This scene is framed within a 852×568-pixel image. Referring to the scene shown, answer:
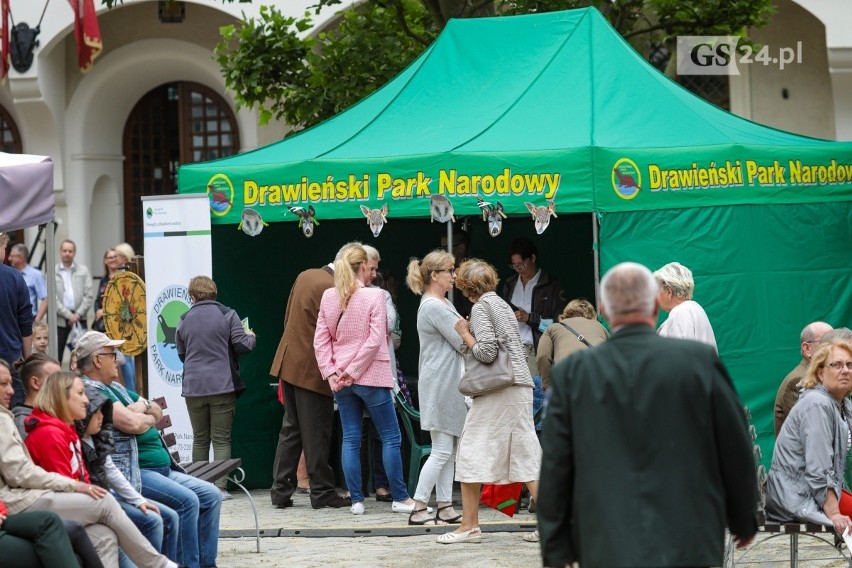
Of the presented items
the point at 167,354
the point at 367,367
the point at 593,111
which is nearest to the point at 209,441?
the point at 167,354

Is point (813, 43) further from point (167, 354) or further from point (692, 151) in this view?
point (167, 354)

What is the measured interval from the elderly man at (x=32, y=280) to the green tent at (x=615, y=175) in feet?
15.2

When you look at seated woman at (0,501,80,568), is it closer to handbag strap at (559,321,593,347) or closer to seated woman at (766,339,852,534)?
seated woman at (766,339,852,534)

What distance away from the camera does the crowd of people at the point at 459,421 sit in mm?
4738

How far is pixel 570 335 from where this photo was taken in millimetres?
9367

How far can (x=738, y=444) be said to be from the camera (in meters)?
4.75

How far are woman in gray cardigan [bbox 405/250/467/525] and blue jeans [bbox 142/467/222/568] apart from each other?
1.72 meters

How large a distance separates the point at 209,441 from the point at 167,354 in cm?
74

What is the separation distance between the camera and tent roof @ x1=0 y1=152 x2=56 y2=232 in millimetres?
8109

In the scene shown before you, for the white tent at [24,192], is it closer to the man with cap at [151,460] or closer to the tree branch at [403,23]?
the man with cap at [151,460]

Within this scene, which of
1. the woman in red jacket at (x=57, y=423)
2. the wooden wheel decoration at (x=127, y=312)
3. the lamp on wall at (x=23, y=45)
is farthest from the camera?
the lamp on wall at (x=23, y=45)

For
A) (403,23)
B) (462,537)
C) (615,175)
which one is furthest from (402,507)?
(403,23)

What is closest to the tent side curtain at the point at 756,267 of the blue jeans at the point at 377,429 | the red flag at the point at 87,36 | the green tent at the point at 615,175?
the green tent at the point at 615,175

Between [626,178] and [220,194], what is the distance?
291 cm
